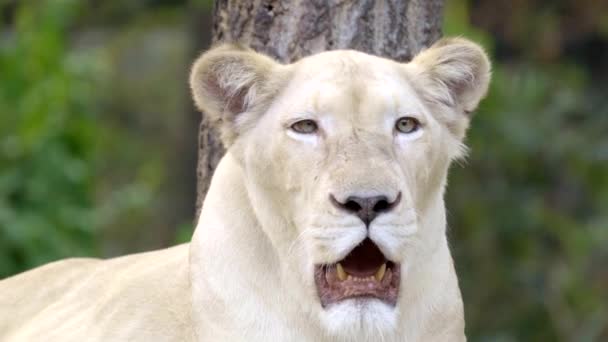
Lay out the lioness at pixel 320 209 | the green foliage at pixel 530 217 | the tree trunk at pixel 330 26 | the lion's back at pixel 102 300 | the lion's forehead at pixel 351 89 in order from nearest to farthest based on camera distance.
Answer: the lioness at pixel 320 209 → the lion's forehead at pixel 351 89 → the lion's back at pixel 102 300 → the tree trunk at pixel 330 26 → the green foliage at pixel 530 217

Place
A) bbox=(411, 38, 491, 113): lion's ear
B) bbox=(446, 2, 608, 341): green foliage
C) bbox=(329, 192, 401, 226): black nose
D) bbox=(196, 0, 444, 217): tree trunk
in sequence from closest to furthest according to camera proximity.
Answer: bbox=(329, 192, 401, 226): black nose → bbox=(411, 38, 491, 113): lion's ear → bbox=(196, 0, 444, 217): tree trunk → bbox=(446, 2, 608, 341): green foliage

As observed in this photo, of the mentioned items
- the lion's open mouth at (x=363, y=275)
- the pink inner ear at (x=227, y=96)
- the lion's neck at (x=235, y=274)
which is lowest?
the lion's neck at (x=235, y=274)

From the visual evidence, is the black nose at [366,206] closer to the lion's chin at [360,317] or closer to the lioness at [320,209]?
the lioness at [320,209]

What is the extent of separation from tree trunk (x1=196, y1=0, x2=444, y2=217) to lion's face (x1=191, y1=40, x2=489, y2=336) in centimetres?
100

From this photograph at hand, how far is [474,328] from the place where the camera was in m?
14.2

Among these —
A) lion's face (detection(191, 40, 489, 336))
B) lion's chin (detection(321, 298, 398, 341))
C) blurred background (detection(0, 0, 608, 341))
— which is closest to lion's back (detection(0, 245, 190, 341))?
lion's face (detection(191, 40, 489, 336))

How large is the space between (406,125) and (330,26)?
141 centimetres

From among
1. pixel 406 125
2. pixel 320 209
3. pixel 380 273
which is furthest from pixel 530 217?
pixel 320 209

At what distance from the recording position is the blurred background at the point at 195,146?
11195 millimetres

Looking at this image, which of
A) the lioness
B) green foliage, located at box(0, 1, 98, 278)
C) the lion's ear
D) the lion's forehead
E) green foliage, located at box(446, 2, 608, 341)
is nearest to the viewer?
the lioness

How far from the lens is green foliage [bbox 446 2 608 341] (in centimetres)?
1434

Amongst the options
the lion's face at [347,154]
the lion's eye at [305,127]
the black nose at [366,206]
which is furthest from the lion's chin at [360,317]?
the lion's eye at [305,127]

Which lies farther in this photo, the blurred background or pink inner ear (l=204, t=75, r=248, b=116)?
the blurred background

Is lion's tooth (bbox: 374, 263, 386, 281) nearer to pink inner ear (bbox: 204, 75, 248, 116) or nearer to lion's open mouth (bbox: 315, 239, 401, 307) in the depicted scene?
lion's open mouth (bbox: 315, 239, 401, 307)
